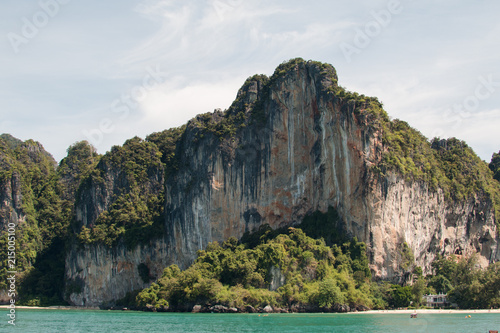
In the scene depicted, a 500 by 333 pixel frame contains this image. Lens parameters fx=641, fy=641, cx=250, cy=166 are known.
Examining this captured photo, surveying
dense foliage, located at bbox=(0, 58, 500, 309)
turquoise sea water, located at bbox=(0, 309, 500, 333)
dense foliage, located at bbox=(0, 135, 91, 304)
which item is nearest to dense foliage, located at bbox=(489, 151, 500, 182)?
dense foliage, located at bbox=(0, 58, 500, 309)

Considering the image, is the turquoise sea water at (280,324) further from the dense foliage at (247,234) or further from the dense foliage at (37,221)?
the dense foliage at (37,221)

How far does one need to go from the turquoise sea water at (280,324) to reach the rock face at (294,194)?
13727mm

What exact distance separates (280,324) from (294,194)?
97.0 ft

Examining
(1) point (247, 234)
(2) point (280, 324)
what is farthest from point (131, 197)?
(2) point (280, 324)

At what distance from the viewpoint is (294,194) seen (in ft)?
244

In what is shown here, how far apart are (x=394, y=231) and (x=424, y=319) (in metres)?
16.9

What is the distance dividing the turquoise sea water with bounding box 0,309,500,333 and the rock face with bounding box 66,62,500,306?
1373cm

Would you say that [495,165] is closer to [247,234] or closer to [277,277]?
[247,234]

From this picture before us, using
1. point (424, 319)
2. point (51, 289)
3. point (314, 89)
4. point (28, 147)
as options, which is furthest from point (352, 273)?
point (28, 147)

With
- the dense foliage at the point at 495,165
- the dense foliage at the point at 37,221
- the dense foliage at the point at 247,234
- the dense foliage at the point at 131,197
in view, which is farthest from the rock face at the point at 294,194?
the dense foliage at the point at 495,165

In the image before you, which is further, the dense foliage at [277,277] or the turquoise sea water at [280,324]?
the dense foliage at [277,277]

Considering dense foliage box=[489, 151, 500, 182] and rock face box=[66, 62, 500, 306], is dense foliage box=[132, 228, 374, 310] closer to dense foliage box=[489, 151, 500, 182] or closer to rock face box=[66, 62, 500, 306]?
rock face box=[66, 62, 500, 306]

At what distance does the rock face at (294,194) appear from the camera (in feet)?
219

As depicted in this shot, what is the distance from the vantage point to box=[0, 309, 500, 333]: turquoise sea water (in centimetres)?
4272
